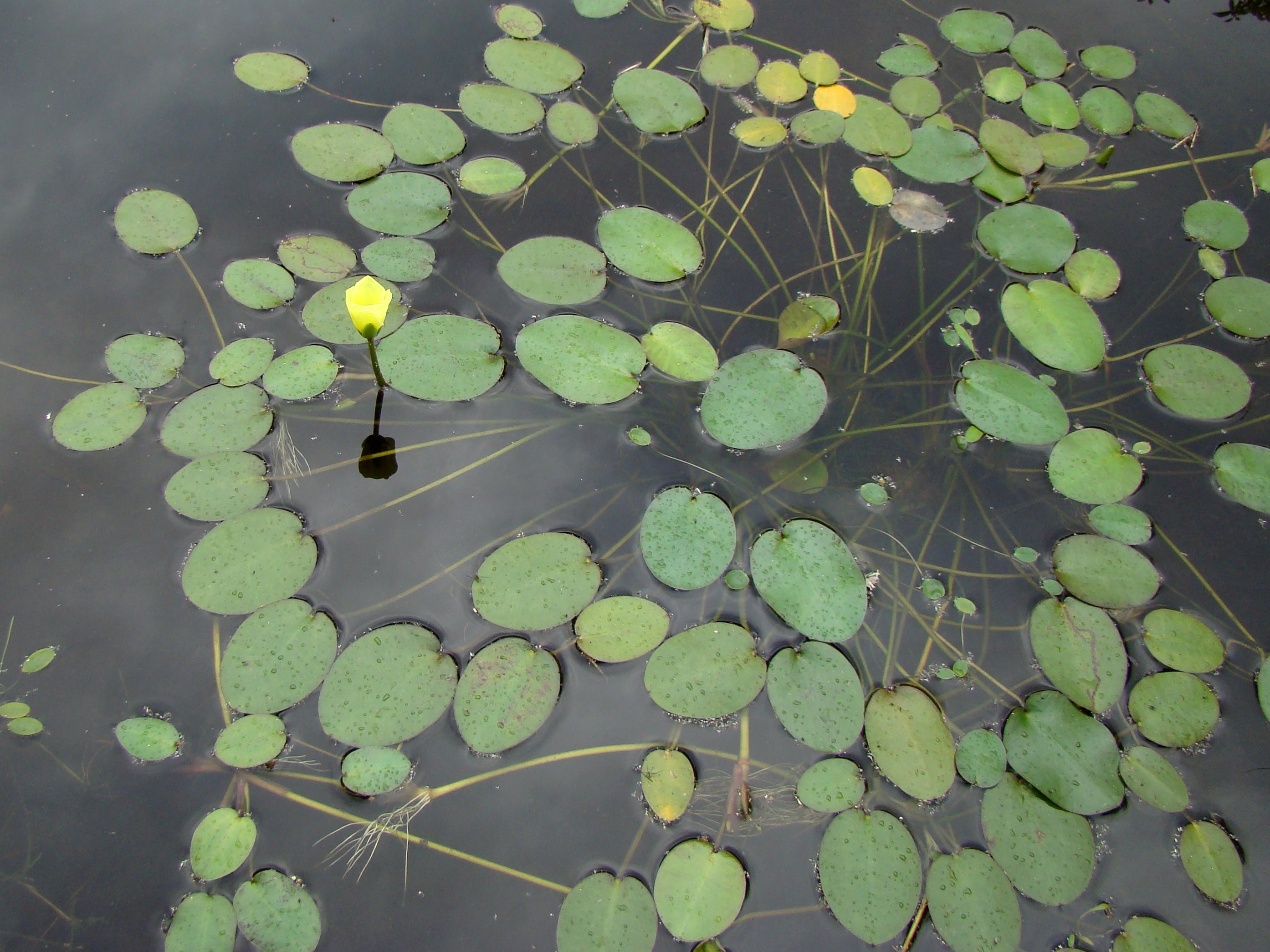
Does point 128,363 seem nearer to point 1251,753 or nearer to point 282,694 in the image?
point 282,694

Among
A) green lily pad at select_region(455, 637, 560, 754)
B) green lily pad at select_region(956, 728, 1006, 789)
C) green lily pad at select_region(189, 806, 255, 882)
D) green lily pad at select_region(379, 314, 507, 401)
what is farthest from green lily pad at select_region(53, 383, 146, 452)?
green lily pad at select_region(956, 728, 1006, 789)

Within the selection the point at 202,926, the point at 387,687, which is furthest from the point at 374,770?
the point at 202,926

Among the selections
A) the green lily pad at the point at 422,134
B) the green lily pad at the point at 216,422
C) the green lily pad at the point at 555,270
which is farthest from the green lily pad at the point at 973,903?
the green lily pad at the point at 422,134

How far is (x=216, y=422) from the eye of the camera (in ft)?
6.79

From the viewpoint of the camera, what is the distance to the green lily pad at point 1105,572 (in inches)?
78.4

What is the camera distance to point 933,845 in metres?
1.72

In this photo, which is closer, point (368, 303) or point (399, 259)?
point (368, 303)

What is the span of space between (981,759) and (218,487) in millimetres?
2024

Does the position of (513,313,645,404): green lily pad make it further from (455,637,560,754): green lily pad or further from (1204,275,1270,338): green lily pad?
(1204,275,1270,338): green lily pad

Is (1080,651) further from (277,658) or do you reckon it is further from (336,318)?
(336,318)

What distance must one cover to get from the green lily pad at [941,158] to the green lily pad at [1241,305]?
85 cm

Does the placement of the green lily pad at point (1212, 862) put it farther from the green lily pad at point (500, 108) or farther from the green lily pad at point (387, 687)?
the green lily pad at point (500, 108)

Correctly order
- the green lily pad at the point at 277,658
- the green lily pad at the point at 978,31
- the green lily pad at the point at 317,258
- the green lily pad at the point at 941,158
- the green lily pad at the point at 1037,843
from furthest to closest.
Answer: the green lily pad at the point at 978,31
the green lily pad at the point at 941,158
the green lily pad at the point at 317,258
the green lily pad at the point at 277,658
the green lily pad at the point at 1037,843

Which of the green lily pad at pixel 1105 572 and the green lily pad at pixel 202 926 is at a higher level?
the green lily pad at pixel 1105 572
